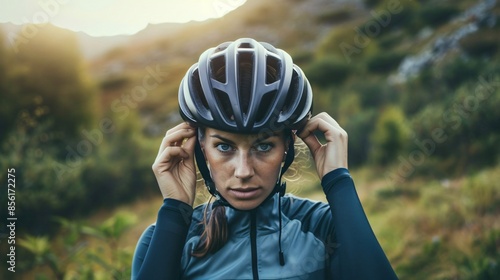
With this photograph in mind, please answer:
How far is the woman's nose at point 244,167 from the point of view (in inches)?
90.0

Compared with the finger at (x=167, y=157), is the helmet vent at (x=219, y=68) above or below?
above

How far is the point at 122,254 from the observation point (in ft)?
16.6

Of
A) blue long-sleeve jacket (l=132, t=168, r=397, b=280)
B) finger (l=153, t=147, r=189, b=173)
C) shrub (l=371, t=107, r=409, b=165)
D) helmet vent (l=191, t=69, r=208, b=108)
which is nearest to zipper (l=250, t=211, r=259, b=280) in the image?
blue long-sleeve jacket (l=132, t=168, r=397, b=280)

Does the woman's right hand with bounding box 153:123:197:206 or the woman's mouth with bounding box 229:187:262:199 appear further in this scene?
the woman's right hand with bounding box 153:123:197:206

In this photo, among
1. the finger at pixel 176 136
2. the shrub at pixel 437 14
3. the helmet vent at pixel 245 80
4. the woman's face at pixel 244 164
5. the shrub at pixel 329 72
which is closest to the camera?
the woman's face at pixel 244 164

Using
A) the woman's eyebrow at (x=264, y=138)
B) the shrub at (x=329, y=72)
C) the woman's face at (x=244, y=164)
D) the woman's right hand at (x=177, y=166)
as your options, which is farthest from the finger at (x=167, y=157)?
the shrub at (x=329, y=72)

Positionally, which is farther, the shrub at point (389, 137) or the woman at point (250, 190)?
the shrub at point (389, 137)

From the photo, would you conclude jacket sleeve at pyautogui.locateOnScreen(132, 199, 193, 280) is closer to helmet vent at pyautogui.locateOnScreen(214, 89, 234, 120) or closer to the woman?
the woman

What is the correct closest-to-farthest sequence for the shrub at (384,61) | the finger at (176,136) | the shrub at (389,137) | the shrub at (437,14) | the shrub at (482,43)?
the finger at (176,136) < the shrub at (389,137) < the shrub at (482,43) < the shrub at (384,61) < the shrub at (437,14)

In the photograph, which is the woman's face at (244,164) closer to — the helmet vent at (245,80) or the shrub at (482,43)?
the helmet vent at (245,80)

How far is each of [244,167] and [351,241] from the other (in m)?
0.60

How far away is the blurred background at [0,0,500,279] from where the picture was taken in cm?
748

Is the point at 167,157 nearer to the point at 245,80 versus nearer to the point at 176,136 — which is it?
the point at 176,136

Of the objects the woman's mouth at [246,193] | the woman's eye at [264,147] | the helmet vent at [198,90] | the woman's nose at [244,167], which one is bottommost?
the woman's mouth at [246,193]
